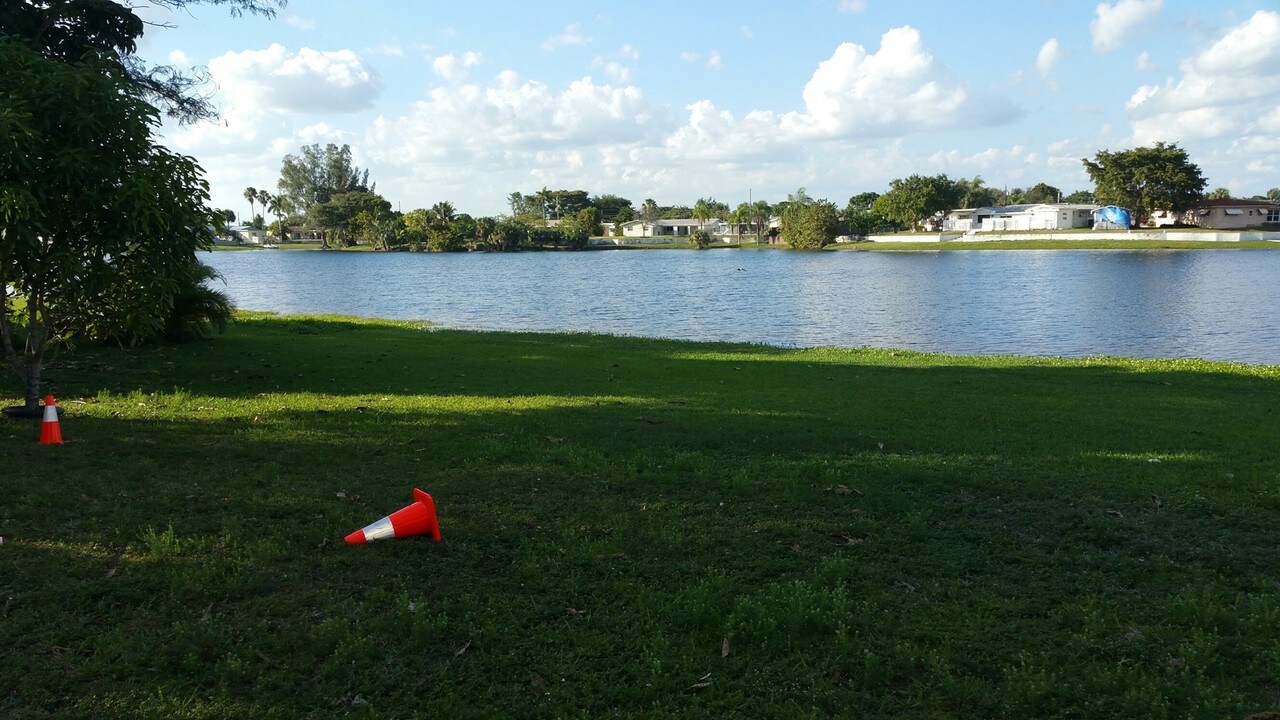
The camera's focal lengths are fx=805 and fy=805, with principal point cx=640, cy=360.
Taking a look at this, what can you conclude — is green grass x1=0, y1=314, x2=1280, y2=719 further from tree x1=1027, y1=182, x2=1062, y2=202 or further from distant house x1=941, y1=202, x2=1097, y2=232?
tree x1=1027, y1=182, x2=1062, y2=202

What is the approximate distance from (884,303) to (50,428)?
3967 centimetres

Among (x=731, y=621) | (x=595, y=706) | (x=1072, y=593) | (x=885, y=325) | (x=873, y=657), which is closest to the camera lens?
(x=595, y=706)

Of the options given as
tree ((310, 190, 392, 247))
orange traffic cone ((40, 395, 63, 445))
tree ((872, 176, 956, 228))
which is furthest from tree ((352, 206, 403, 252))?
orange traffic cone ((40, 395, 63, 445))

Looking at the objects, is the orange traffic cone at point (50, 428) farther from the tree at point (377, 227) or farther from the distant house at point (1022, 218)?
the tree at point (377, 227)

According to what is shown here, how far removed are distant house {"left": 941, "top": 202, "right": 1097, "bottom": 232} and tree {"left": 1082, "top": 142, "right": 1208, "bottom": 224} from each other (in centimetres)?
1223

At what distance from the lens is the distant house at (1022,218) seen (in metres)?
129

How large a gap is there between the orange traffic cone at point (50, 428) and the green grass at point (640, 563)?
20cm

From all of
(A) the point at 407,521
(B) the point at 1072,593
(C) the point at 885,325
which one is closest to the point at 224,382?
(A) the point at 407,521

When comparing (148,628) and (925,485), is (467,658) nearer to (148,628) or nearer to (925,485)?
(148,628)

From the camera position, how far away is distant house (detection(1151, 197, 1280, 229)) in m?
116

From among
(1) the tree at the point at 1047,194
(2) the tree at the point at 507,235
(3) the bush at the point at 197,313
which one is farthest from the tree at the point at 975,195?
(3) the bush at the point at 197,313

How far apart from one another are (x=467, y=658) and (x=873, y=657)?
2.29 m

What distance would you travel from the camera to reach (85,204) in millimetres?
8891

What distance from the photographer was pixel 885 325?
3350 cm
